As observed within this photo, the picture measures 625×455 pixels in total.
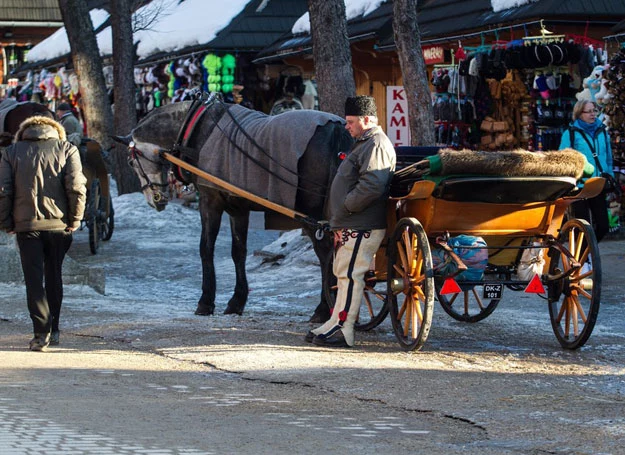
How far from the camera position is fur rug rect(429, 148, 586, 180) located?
9195 mm

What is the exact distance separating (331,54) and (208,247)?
209 inches

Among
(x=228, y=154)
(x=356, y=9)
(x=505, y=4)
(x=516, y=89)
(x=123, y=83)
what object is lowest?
(x=228, y=154)

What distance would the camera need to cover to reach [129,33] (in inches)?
1026

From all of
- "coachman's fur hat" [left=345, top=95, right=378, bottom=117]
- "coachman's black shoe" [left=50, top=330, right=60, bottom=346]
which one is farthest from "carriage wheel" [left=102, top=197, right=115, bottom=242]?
"coachman's fur hat" [left=345, top=95, right=378, bottom=117]

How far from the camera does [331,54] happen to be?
17078 millimetres

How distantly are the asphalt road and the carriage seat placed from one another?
3.68 ft

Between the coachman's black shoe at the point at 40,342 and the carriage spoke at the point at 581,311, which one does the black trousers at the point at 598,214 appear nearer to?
the carriage spoke at the point at 581,311

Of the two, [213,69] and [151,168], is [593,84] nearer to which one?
[151,168]

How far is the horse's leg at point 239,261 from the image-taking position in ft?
41.2

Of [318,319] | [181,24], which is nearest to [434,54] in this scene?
[318,319]

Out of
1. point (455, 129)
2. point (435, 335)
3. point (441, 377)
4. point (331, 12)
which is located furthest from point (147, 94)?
point (441, 377)

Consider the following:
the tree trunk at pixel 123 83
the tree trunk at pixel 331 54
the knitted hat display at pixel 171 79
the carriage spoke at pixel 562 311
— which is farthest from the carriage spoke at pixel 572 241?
the knitted hat display at pixel 171 79

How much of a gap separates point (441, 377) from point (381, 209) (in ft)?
5.55

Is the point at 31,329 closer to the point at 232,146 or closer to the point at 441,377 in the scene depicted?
the point at 232,146
